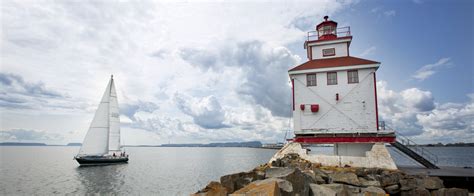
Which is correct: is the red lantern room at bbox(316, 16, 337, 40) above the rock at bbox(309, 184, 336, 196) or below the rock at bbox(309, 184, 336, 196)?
above

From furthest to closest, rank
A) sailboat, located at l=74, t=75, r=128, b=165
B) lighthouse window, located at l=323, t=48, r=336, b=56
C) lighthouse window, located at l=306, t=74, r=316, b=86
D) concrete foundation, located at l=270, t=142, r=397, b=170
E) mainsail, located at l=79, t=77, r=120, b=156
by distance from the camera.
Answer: mainsail, located at l=79, t=77, r=120, b=156
sailboat, located at l=74, t=75, r=128, b=165
lighthouse window, located at l=323, t=48, r=336, b=56
lighthouse window, located at l=306, t=74, r=316, b=86
concrete foundation, located at l=270, t=142, r=397, b=170

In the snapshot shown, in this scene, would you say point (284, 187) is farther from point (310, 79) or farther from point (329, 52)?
point (329, 52)

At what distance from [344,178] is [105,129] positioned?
53006 millimetres

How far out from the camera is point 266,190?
248 inches

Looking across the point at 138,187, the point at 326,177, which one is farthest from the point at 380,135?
the point at 138,187

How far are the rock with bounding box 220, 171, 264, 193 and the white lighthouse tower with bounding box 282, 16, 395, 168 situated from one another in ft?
31.9

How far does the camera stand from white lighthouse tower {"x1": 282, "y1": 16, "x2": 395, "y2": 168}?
1978 cm

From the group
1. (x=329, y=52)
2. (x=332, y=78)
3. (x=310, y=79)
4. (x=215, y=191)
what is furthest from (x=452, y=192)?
(x=329, y=52)

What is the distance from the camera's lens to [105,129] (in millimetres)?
54531

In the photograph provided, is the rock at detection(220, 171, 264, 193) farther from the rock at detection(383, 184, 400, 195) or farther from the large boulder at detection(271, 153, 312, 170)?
the rock at detection(383, 184, 400, 195)

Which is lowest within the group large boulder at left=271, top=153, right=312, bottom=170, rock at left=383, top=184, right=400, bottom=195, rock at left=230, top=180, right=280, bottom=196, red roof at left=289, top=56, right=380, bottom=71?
rock at left=383, top=184, right=400, bottom=195

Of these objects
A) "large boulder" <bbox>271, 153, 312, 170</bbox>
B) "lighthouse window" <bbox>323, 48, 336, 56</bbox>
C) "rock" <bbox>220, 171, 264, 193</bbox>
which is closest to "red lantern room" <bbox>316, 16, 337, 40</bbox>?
"lighthouse window" <bbox>323, 48, 336, 56</bbox>

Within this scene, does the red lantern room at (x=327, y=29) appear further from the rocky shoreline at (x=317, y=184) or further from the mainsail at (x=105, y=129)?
the mainsail at (x=105, y=129)

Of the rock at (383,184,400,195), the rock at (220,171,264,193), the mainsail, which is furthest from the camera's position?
the mainsail
